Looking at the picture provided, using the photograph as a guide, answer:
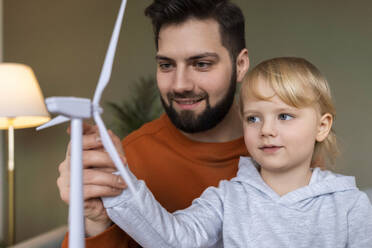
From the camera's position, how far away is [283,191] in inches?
41.8

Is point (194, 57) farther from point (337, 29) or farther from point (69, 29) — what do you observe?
point (69, 29)

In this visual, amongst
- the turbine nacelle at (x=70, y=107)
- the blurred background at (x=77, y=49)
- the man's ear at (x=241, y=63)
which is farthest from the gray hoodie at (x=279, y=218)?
the blurred background at (x=77, y=49)

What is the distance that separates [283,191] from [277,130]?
0.18m

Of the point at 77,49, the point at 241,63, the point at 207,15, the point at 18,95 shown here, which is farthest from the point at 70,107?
the point at 77,49

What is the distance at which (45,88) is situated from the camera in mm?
3770

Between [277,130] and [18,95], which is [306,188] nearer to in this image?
[277,130]

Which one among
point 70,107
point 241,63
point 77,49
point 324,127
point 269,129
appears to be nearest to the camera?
point 70,107

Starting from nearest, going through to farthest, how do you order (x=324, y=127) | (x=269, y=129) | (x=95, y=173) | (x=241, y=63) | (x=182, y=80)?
(x=95, y=173)
(x=269, y=129)
(x=324, y=127)
(x=182, y=80)
(x=241, y=63)

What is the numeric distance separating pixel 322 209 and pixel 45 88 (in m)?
3.29

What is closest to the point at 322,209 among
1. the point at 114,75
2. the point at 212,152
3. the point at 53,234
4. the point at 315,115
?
the point at 315,115

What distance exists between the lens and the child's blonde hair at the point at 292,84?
3.27 ft

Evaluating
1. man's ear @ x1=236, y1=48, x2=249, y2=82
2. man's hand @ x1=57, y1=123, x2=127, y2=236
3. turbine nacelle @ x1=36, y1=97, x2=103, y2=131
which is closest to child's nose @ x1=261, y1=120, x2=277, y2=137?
man's hand @ x1=57, y1=123, x2=127, y2=236

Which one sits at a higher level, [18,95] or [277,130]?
[277,130]

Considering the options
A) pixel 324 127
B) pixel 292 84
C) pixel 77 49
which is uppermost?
pixel 77 49
